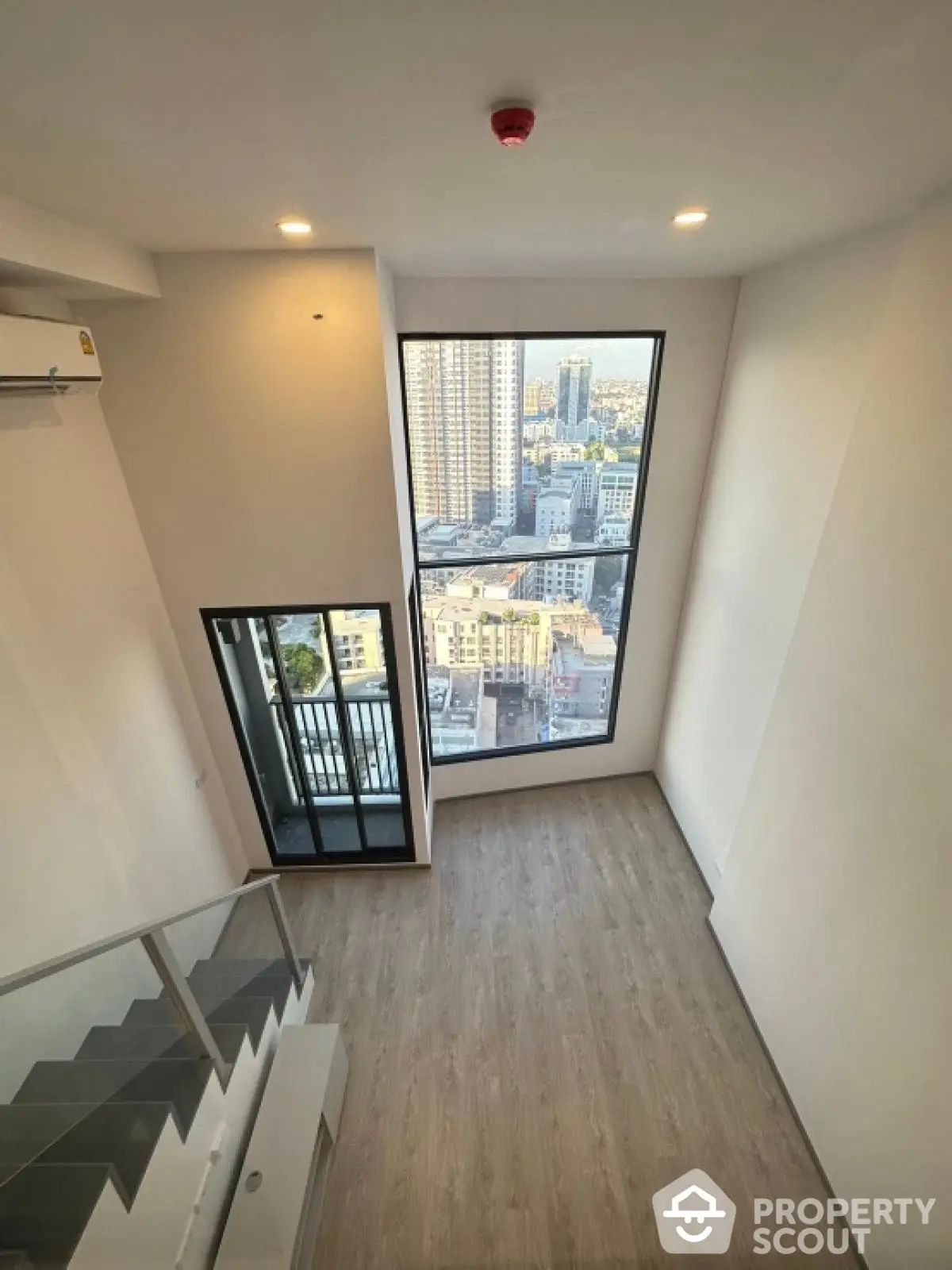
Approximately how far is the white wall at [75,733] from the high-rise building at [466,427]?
170 centimetres

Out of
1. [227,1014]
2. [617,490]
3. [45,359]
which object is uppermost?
[45,359]

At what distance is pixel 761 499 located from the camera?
3.10 meters

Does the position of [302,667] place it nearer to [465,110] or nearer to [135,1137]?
[135,1137]

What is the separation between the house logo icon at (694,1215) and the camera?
2.37 m

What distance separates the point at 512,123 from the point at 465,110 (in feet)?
0.37

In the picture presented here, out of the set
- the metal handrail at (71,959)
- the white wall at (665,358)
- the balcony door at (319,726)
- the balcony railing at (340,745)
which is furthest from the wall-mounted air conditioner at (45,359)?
the balcony railing at (340,745)

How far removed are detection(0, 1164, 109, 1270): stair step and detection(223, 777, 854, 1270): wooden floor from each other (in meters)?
1.46

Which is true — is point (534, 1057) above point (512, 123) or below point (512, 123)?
below

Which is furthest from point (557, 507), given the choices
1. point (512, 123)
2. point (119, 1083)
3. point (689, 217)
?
point (119, 1083)

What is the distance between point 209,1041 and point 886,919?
265 cm

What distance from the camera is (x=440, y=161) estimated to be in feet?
5.08

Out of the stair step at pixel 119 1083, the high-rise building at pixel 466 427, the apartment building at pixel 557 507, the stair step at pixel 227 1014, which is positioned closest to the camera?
the stair step at pixel 119 1083

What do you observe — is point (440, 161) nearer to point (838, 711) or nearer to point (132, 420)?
point (132, 420)

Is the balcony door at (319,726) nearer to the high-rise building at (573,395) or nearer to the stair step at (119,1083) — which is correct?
the high-rise building at (573,395)
